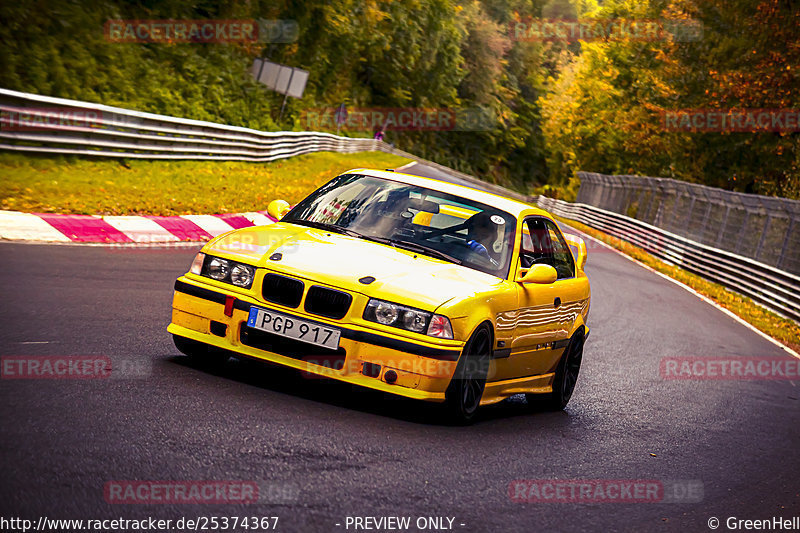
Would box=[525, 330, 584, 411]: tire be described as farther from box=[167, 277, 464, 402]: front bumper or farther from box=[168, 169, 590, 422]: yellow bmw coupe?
box=[167, 277, 464, 402]: front bumper

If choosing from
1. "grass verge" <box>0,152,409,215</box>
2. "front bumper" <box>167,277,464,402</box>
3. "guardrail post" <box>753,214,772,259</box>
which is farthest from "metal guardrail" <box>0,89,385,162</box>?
"guardrail post" <box>753,214,772,259</box>

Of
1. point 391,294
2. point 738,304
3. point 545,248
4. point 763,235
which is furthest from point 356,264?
point 763,235

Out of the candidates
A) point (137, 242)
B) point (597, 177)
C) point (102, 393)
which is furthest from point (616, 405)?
point (597, 177)

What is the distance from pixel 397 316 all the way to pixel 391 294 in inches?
5.3

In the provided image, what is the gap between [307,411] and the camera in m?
5.99

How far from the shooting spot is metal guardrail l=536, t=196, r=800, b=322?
2150cm

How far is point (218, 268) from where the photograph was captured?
21.1ft

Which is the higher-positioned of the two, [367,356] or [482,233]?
[482,233]

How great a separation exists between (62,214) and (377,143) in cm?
5194

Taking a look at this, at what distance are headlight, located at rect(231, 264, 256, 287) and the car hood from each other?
50 millimetres

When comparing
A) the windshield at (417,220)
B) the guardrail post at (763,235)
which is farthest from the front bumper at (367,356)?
the guardrail post at (763,235)

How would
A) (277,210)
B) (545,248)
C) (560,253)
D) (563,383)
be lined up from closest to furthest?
(277,210) → (545,248) → (563,383) → (560,253)

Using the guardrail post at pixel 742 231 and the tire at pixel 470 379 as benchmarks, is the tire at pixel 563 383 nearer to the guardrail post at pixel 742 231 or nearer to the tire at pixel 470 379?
the tire at pixel 470 379

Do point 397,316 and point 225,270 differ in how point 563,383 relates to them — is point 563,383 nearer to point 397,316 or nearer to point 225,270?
point 397,316
